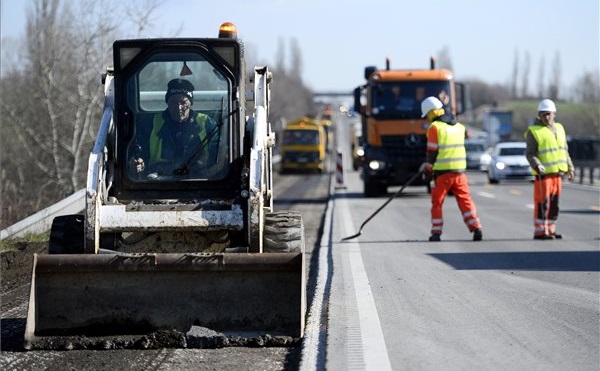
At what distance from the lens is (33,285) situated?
8.59 metres

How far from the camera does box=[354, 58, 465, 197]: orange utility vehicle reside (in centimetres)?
2711

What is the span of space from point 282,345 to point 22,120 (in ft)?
86.5

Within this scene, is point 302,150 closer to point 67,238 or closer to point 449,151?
point 449,151

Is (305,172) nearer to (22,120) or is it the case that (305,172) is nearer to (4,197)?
(22,120)

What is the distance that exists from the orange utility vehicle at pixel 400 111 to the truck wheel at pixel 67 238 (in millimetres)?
18145

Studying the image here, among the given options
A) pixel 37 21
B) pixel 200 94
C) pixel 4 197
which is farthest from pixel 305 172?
pixel 200 94

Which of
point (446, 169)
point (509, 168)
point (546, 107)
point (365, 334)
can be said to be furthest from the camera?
point (509, 168)

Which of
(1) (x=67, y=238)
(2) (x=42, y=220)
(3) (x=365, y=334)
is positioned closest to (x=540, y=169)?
(2) (x=42, y=220)

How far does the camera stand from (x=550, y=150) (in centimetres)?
1691

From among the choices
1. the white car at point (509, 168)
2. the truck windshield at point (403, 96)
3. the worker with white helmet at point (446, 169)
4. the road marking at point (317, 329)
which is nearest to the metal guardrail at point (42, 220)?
the road marking at point (317, 329)

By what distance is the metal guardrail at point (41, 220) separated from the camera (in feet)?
50.7

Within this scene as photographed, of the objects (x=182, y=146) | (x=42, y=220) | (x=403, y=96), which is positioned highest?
(x=403, y=96)

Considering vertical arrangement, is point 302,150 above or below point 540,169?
above

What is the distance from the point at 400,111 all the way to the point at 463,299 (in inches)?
679
